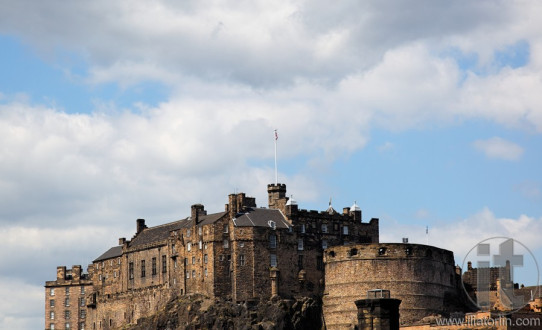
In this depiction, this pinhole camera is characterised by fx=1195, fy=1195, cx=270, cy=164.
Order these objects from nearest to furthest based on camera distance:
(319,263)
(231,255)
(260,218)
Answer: (231,255) < (260,218) < (319,263)

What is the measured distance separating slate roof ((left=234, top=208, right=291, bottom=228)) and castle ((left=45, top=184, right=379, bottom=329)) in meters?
0.12

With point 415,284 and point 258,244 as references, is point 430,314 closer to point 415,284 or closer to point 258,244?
point 415,284

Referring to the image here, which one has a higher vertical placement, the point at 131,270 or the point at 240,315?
the point at 131,270

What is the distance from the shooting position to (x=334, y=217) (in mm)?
151750

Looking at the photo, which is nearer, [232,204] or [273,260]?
[273,260]

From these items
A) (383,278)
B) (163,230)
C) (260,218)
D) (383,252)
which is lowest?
(383,278)

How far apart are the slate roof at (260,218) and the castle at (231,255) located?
12 centimetres

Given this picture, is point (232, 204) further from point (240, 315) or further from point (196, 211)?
point (240, 315)

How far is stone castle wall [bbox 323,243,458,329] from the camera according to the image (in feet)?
464

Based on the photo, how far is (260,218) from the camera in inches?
5763

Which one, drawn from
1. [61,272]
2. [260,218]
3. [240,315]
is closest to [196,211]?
[260,218]

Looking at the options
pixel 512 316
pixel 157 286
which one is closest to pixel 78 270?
pixel 157 286

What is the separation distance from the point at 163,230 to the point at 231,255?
16.6 m

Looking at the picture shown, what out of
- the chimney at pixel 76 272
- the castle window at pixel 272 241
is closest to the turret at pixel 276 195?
the castle window at pixel 272 241
